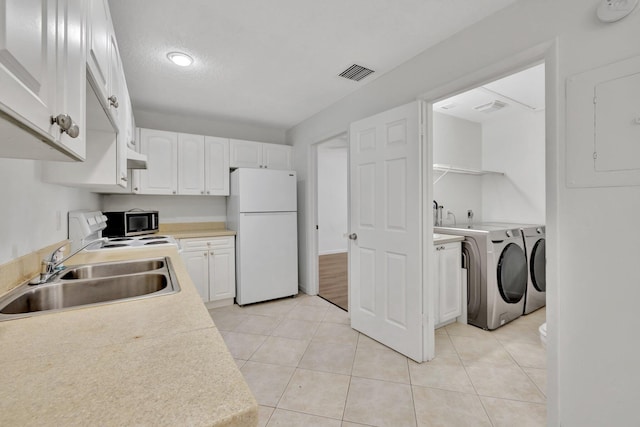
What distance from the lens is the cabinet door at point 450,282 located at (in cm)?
250

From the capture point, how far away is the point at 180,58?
2.13 m

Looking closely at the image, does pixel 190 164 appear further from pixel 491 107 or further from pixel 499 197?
pixel 499 197

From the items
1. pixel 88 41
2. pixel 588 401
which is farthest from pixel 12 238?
pixel 588 401

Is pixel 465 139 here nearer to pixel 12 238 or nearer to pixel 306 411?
pixel 306 411

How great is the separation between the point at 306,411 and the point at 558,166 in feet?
6.20

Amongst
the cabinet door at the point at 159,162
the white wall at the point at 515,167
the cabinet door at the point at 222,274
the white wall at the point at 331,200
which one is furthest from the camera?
the white wall at the point at 331,200

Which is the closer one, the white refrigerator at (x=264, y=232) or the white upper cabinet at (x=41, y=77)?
the white upper cabinet at (x=41, y=77)

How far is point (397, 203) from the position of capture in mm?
2188

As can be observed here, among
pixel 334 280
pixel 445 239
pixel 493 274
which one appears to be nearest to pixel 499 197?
pixel 493 274

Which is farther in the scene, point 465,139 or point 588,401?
point 465,139

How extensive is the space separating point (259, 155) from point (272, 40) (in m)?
1.86

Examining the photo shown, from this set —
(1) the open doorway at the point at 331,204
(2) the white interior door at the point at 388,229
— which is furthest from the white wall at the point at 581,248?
(1) the open doorway at the point at 331,204

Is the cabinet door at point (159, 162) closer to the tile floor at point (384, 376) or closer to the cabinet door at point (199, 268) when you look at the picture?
the cabinet door at point (199, 268)

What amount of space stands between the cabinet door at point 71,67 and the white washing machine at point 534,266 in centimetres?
337
